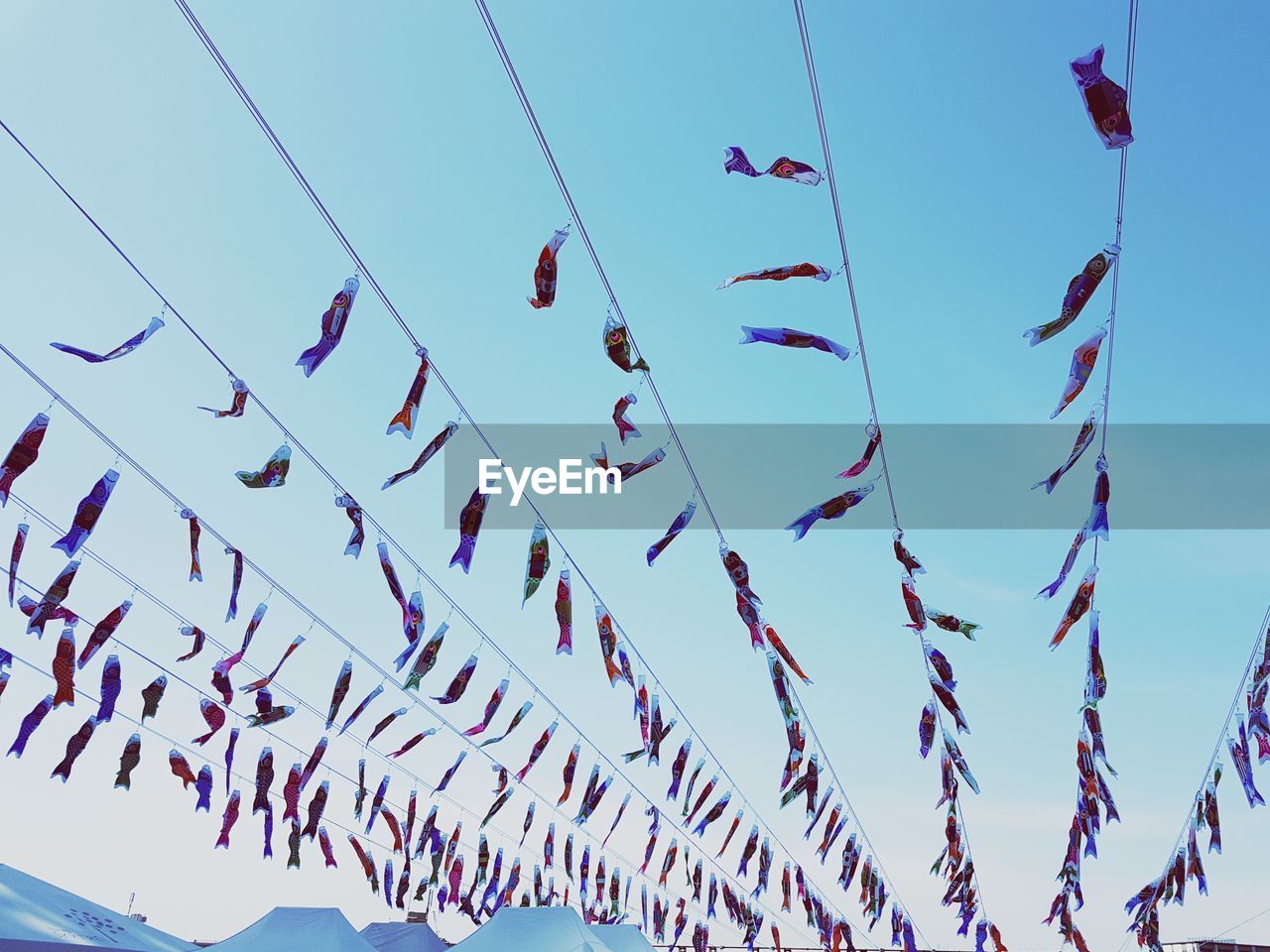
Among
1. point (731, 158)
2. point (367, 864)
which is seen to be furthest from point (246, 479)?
point (367, 864)

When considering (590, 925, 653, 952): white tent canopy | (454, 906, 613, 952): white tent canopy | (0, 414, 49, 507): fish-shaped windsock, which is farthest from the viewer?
(590, 925, 653, 952): white tent canopy

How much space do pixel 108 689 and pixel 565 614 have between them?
180 inches

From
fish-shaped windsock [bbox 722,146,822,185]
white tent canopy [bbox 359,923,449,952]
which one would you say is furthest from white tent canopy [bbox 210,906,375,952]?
fish-shaped windsock [bbox 722,146,822,185]

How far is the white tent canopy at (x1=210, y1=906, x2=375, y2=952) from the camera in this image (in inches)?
385

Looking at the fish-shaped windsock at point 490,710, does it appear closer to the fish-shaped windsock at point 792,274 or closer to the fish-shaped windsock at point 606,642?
the fish-shaped windsock at point 606,642

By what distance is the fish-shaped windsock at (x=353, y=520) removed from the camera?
Answer: 8.88 meters

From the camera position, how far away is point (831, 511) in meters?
8.15

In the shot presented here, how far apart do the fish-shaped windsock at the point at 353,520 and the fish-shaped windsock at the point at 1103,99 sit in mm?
6278

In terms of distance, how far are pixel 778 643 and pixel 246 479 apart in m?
5.04

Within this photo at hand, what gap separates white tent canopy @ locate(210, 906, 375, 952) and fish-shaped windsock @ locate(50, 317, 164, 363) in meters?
6.03

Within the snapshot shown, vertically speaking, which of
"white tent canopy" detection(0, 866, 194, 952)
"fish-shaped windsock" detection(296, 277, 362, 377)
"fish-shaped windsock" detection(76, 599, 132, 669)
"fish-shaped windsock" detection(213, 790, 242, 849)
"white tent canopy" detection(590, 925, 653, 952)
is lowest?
"white tent canopy" detection(0, 866, 194, 952)

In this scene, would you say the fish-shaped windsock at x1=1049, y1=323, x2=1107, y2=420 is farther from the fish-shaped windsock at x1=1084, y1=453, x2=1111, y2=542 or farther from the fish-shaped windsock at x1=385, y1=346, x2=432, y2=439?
the fish-shaped windsock at x1=385, y1=346, x2=432, y2=439

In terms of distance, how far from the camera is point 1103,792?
14398 mm

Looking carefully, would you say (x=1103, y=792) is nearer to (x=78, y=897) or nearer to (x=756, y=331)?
(x=756, y=331)
